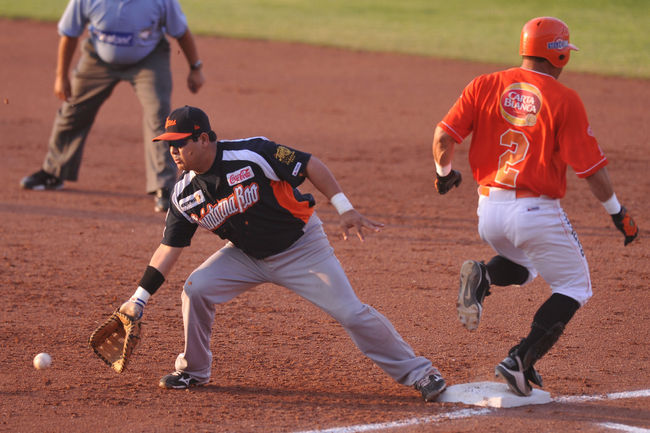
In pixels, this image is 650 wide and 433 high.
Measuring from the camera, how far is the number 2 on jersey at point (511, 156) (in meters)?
4.56

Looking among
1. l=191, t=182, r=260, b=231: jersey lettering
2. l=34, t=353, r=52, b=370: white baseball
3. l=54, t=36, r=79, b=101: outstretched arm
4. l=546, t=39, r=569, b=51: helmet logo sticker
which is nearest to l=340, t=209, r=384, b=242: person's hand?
l=191, t=182, r=260, b=231: jersey lettering

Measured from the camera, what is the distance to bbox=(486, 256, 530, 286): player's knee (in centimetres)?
496

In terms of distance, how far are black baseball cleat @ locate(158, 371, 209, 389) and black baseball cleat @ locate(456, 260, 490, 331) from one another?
59.0 inches

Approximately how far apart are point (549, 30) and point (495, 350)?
198cm

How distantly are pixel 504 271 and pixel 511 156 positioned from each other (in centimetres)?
72

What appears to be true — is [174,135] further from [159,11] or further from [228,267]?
[159,11]

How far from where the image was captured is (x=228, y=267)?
16.1 ft

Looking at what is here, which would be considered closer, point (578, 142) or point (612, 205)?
point (578, 142)

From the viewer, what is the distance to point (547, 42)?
4582 millimetres

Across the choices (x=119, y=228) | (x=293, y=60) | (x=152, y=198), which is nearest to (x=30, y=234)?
(x=119, y=228)

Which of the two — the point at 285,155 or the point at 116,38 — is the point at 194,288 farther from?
the point at 116,38

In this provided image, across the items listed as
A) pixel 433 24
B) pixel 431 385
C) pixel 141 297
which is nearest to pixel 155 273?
pixel 141 297

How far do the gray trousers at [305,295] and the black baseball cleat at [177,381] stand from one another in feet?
0.12

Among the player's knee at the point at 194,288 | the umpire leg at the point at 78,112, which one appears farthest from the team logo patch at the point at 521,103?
the umpire leg at the point at 78,112
